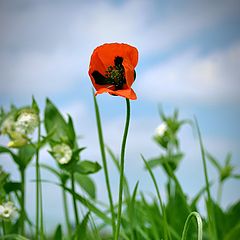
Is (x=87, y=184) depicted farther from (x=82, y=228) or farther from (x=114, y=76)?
(x=114, y=76)

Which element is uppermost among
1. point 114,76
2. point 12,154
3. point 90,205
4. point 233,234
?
point 114,76

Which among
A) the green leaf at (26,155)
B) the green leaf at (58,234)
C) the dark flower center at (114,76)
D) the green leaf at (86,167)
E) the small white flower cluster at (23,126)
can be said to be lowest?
the green leaf at (58,234)

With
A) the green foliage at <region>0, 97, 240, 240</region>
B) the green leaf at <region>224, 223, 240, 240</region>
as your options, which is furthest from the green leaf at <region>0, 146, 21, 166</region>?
the green leaf at <region>224, 223, 240, 240</region>

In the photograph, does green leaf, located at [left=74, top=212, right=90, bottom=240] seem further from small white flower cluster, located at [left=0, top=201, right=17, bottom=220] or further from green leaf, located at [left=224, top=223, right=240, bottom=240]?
green leaf, located at [left=224, top=223, right=240, bottom=240]

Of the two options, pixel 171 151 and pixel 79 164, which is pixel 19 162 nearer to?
pixel 79 164

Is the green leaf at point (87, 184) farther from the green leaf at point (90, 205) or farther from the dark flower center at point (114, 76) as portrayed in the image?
the dark flower center at point (114, 76)

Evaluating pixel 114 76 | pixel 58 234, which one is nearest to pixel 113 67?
pixel 114 76

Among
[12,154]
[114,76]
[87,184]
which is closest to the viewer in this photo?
[114,76]

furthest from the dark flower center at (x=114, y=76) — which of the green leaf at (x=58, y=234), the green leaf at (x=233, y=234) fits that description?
the green leaf at (x=233, y=234)
